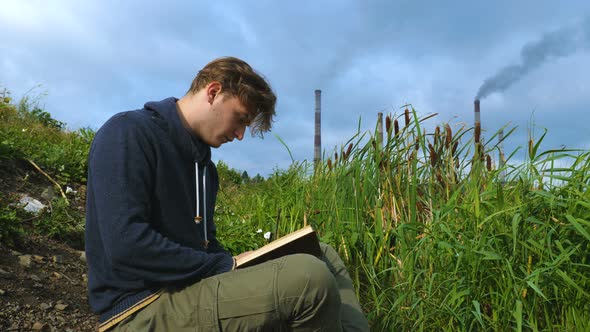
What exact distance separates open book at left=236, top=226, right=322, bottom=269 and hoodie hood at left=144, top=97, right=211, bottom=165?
0.46 meters

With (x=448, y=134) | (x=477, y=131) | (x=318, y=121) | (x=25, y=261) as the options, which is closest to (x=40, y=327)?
(x=25, y=261)

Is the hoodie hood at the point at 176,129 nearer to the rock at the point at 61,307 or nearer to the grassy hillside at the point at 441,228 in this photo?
the grassy hillside at the point at 441,228

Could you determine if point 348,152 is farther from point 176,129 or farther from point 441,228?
point 176,129

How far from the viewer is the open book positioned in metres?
2.13

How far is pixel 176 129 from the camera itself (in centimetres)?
227

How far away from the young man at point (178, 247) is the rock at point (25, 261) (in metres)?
1.80

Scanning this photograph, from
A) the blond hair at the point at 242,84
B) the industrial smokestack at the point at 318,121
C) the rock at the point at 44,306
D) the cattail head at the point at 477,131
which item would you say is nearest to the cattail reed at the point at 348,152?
the cattail head at the point at 477,131

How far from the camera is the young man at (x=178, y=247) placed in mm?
1967

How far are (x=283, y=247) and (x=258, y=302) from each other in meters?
0.29

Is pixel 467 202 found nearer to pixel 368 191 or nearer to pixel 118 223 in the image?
pixel 368 191

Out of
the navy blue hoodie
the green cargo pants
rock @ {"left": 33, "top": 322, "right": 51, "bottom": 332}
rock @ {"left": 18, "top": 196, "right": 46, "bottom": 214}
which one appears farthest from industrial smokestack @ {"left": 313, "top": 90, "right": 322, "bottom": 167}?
the green cargo pants

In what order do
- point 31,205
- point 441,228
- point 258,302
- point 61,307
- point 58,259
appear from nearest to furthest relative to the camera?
point 258,302
point 441,228
point 61,307
point 58,259
point 31,205

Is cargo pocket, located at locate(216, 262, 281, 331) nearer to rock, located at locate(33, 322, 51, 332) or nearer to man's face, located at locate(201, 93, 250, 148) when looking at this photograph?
man's face, located at locate(201, 93, 250, 148)

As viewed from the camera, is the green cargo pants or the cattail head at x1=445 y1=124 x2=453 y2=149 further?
the cattail head at x1=445 y1=124 x2=453 y2=149
